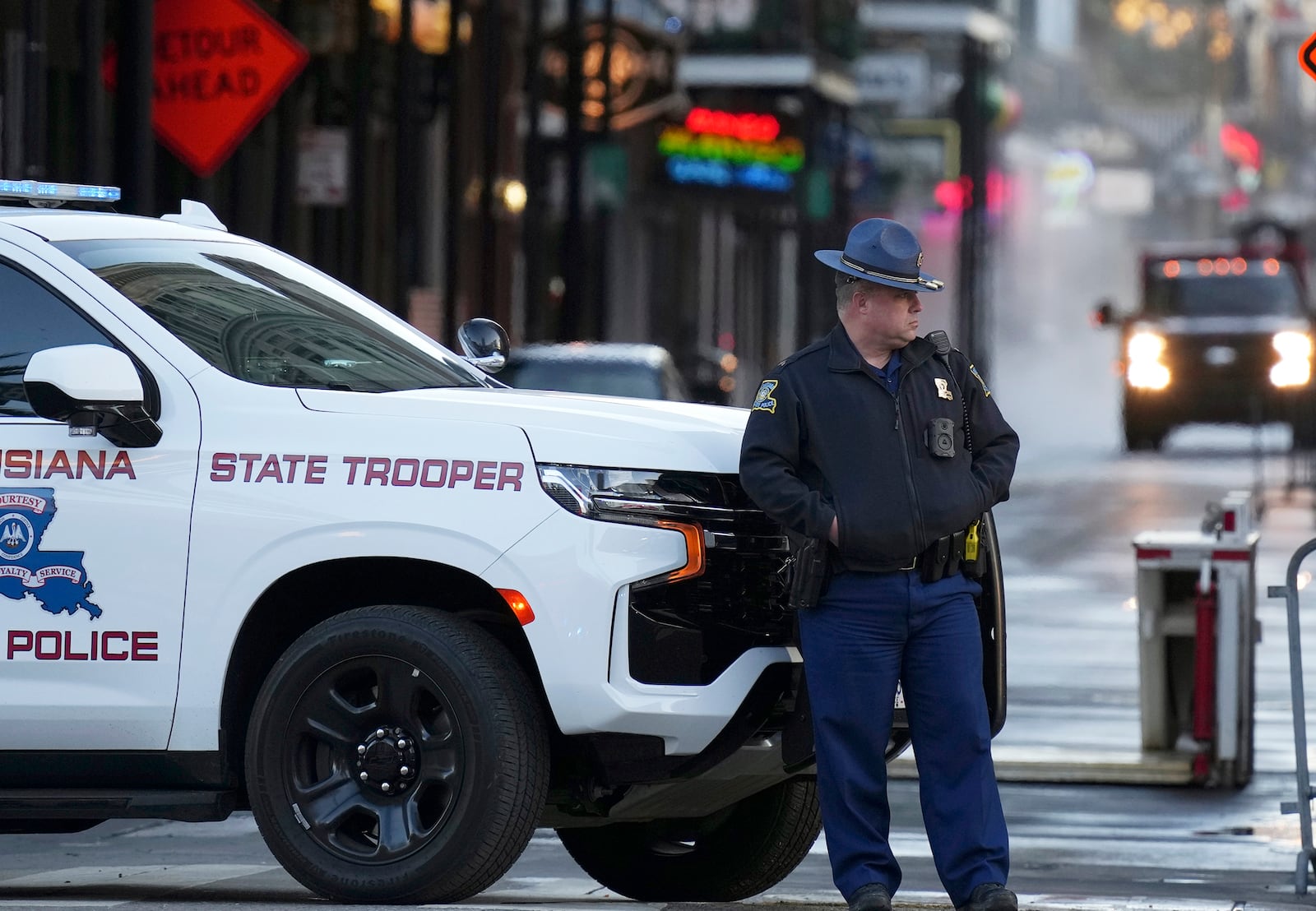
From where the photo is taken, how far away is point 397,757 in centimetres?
704

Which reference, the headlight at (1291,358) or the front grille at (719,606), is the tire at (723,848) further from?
the headlight at (1291,358)

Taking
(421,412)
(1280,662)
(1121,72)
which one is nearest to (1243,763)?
(1280,662)

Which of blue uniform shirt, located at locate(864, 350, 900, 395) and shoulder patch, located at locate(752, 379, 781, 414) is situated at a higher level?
blue uniform shirt, located at locate(864, 350, 900, 395)

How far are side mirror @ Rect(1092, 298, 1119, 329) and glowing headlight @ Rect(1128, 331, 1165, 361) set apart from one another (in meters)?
0.34

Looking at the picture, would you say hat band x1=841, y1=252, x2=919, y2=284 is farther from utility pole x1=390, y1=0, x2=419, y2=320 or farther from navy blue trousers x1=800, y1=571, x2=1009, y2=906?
utility pole x1=390, y1=0, x2=419, y2=320

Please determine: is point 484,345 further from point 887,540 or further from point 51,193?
point 887,540

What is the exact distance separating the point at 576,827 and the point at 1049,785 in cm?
379

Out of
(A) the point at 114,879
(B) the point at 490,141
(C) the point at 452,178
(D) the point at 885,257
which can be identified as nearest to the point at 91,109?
(A) the point at 114,879

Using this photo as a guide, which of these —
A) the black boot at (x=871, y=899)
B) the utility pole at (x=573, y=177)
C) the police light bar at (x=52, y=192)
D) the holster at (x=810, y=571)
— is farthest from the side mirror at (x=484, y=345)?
the utility pole at (x=573, y=177)

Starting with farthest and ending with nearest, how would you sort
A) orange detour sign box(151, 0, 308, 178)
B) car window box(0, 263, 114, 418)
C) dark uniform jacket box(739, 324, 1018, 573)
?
orange detour sign box(151, 0, 308, 178)
car window box(0, 263, 114, 418)
dark uniform jacket box(739, 324, 1018, 573)

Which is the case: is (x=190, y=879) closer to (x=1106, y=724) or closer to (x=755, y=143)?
(x=1106, y=724)

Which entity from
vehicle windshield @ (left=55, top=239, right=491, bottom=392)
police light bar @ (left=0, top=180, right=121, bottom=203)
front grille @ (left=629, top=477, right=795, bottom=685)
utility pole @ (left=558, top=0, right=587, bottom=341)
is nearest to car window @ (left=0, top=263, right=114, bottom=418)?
vehicle windshield @ (left=55, top=239, right=491, bottom=392)

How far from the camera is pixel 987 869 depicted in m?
7.04

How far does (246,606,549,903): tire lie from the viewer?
6.92 m
